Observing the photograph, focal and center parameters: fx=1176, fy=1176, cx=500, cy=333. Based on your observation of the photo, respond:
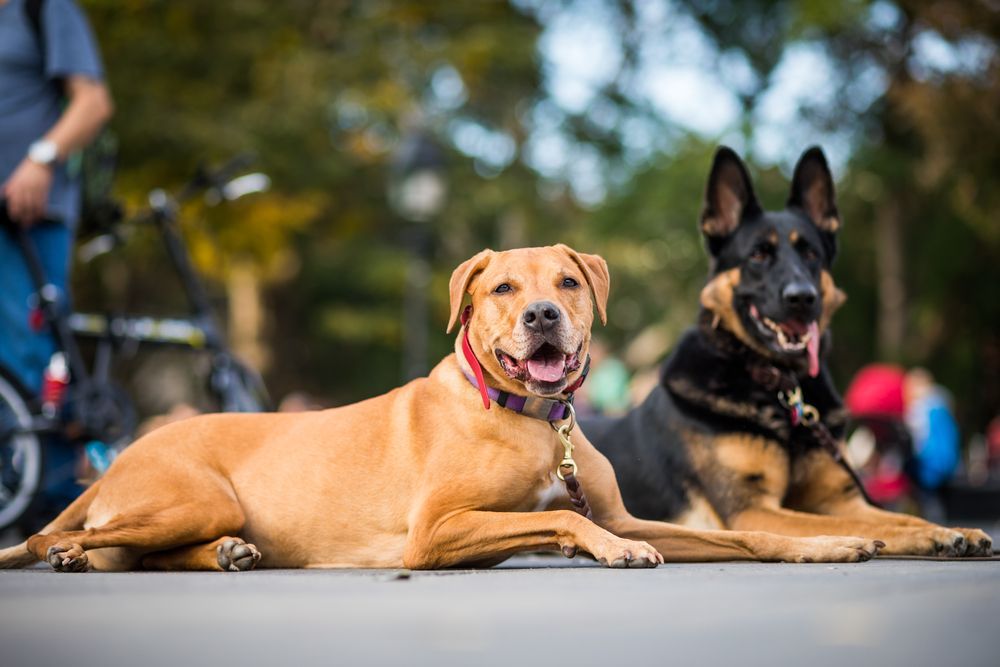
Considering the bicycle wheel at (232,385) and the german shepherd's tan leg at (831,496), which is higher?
the german shepherd's tan leg at (831,496)

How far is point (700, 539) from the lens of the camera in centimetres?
487

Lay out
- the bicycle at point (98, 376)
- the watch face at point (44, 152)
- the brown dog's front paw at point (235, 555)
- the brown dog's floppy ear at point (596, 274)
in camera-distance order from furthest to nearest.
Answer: the watch face at point (44, 152)
the bicycle at point (98, 376)
the brown dog's floppy ear at point (596, 274)
the brown dog's front paw at point (235, 555)

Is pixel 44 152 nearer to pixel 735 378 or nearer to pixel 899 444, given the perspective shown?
pixel 735 378

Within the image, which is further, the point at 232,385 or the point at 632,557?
the point at 232,385

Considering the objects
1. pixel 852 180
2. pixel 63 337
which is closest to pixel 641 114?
pixel 852 180

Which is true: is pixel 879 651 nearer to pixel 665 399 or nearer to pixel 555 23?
pixel 665 399

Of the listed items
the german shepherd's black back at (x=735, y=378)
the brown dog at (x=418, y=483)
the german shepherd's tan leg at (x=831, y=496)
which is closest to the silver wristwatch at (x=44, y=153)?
the brown dog at (x=418, y=483)

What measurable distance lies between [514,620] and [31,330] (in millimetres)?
4696

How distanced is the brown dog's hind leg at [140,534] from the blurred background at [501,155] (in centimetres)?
1099

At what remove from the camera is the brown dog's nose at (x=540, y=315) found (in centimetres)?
464

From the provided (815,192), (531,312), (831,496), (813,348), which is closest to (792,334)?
(813,348)

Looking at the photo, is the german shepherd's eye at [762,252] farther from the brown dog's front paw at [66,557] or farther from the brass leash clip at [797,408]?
the brown dog's front paw at [66,557]

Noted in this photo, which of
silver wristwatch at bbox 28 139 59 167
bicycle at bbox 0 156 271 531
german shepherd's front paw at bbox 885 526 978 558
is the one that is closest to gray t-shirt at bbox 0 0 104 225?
silver wristwatch at bbox 28 139 59 167

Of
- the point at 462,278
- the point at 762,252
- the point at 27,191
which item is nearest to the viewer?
the point at 462,278
